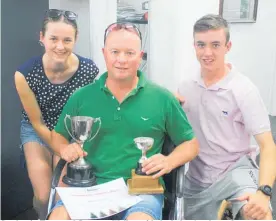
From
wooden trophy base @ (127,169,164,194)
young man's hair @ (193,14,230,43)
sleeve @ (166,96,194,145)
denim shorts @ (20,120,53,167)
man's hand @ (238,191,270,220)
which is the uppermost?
young man's hair @ (193,14,230,43)

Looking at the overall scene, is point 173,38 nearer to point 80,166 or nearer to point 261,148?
point 261,148

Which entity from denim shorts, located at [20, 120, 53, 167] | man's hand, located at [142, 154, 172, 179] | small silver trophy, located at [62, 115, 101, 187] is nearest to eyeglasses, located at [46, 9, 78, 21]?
small silver trophy, located at [62, 115, 101, 187]

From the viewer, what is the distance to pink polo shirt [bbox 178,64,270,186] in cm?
148

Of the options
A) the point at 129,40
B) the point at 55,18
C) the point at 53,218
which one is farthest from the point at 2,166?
the point at 129,40

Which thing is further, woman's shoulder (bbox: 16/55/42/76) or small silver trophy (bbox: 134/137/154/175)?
woman's shoulder (bbox: 16/55/42/76)

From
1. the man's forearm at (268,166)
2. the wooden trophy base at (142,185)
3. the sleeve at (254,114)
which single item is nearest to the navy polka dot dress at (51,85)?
the wooden trophy base at (142,185)

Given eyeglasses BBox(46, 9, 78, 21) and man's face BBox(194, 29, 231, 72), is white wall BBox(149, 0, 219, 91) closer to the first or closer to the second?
man's face BBox(194, 29, 231, 72)

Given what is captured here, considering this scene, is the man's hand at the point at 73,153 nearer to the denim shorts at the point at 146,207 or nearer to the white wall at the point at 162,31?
the denim shorts at the point at 146,207

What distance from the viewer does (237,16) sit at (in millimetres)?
3445

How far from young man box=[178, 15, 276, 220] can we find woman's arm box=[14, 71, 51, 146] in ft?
2.02

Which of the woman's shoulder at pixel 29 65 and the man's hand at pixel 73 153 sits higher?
the woman's shoulder at pixel 29 65

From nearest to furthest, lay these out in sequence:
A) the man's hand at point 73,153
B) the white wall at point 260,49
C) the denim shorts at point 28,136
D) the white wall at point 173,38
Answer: the man's hand at point 73,153, the denim shorts at point 28,136, the white wall at point 173,38, the white wall at point 260,49

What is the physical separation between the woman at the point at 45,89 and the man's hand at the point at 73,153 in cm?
23

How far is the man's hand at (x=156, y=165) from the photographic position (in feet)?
4.22
